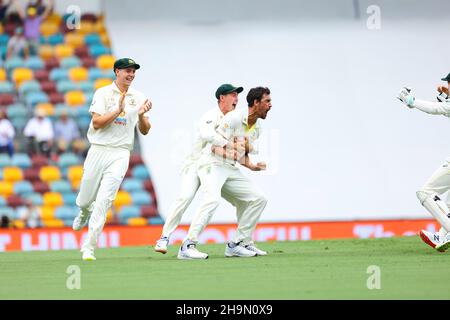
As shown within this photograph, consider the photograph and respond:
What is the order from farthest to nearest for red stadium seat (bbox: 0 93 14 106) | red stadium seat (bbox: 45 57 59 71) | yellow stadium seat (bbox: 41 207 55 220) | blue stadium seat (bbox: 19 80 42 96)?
red stadium seat (bbox: 45 57 59 71), blue stadium seat (bbox: 19 80 42 96), red stadium seat (bbox: 0 93 14 106), yellow stadium seat (bbox: 41 207 55 220)

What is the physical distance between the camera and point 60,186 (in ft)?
62.6

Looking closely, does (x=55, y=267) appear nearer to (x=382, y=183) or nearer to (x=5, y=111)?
(x=5, y=111)

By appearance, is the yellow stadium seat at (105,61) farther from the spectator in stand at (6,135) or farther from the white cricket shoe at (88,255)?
the white cricket shoe at (88,255)

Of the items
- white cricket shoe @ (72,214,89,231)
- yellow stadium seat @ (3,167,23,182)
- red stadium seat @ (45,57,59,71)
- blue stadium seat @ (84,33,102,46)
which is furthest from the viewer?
blue stadium seat @ (84,33,102,46)

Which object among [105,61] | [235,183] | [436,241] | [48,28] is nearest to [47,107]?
[105,61]

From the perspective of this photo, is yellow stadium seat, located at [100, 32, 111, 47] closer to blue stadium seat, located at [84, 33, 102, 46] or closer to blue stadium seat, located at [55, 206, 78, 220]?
blue stadium seat, located at [84, 33, 102, 46]

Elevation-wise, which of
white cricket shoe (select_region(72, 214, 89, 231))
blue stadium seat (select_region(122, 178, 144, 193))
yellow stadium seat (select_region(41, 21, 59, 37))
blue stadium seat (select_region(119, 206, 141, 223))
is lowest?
blue stadium seat (select_region(119, 206, 141, 223))

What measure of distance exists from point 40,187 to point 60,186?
0.34 metres

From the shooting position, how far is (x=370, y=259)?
10.7 metres

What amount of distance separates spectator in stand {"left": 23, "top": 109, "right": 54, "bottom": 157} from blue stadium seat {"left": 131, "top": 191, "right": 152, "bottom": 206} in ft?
5.52

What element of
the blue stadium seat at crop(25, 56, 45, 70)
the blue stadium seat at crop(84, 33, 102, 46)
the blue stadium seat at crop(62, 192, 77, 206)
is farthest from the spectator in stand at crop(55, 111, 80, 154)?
the blue stadium seat at crop(84, 33, 102, 46)

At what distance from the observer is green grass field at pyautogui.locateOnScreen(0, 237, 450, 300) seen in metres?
8.00

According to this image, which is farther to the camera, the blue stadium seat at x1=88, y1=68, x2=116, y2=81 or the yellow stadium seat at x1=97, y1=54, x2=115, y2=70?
the yellow stadium seat at x1=97, y1=54, x2=115, y2=70

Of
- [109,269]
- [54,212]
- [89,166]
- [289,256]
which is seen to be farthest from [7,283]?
[54,212]
